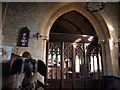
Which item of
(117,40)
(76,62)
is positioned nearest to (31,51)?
(76,62)

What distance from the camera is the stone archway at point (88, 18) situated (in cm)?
586

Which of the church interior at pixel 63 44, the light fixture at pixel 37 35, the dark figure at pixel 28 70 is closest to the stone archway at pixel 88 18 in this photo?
the church interior at pixel 63 44

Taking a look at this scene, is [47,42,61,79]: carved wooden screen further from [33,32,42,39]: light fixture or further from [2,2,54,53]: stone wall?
[2,2,54,53]: stone wall

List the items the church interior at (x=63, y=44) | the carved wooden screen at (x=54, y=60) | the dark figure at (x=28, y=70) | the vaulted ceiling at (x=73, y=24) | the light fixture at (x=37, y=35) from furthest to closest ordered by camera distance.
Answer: the vaulted ceiling at (x=73, y=24) → the carved wooden screen at (x=54, y=60) → the light fixture at (x=37, y=35) → the church interior at (x=63, y=44) → the dark figure at (x=28, y=70)

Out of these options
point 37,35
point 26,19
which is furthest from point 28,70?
point 26,19

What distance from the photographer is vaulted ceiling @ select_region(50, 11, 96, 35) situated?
7.22 m

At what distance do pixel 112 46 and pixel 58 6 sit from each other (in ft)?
7.70

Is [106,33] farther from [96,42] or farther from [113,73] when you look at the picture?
[113,73]

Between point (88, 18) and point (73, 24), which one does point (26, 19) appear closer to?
point (88, 18)

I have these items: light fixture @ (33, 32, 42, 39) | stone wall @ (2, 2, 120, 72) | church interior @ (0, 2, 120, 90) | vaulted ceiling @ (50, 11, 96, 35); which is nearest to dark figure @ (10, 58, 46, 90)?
church interior @ (0, 2, 120, 90)

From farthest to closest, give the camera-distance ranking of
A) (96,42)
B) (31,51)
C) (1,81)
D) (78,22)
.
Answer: (78,22), (96,42), (31,51), (1,81)

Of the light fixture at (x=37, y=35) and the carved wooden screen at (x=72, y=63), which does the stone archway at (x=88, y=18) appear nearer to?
the light fixture at (x=37, y=35)

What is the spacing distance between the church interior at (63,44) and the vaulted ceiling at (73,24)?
63cm

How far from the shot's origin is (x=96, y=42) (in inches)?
253
